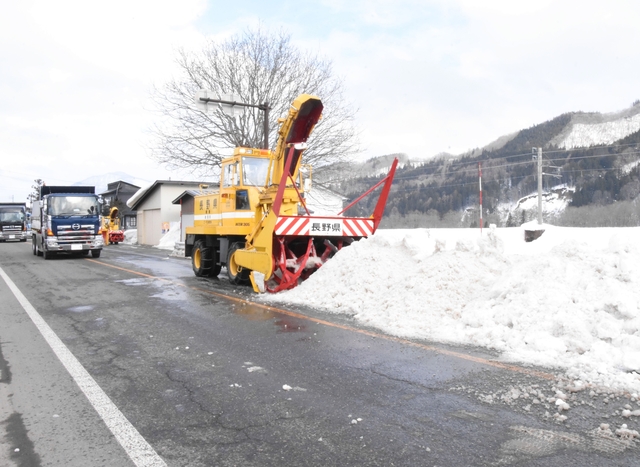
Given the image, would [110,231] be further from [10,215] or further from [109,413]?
[109,413]

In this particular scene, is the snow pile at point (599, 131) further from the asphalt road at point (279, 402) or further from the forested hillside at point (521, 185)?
the asphalt road at point (279, 402)

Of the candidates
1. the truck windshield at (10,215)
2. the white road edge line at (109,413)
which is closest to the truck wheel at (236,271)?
the white road edge line at (109,413)

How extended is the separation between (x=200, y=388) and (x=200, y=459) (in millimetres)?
1345

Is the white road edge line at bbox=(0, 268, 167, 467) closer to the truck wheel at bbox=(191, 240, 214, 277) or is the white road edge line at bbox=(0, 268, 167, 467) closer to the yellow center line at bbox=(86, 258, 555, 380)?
the yellow center line at bbox=(86, 258, 555, 380)

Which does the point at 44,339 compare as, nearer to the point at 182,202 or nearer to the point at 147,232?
the point at 182,202

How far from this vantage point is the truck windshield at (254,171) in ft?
36.7

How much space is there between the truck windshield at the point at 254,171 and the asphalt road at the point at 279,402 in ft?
15.8

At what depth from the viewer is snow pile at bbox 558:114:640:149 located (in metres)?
80.6

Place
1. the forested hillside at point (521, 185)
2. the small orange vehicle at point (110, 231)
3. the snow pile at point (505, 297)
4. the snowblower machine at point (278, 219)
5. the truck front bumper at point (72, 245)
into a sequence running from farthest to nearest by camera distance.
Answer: the forested hillside at point (521, 185)
the small orange vehicle at point (110, 231)
the truck front bumper at point (72, 245)
the snowblower machine at point (278, 219)
the snow pile at point (505, 297)

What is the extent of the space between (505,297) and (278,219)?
4.38 meters

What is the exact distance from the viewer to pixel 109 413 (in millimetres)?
3826

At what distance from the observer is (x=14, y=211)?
42.8 m

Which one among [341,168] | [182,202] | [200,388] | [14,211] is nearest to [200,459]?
[200,388]

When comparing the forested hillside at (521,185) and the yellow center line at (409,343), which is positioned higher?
the forested hillside at (521,185)
